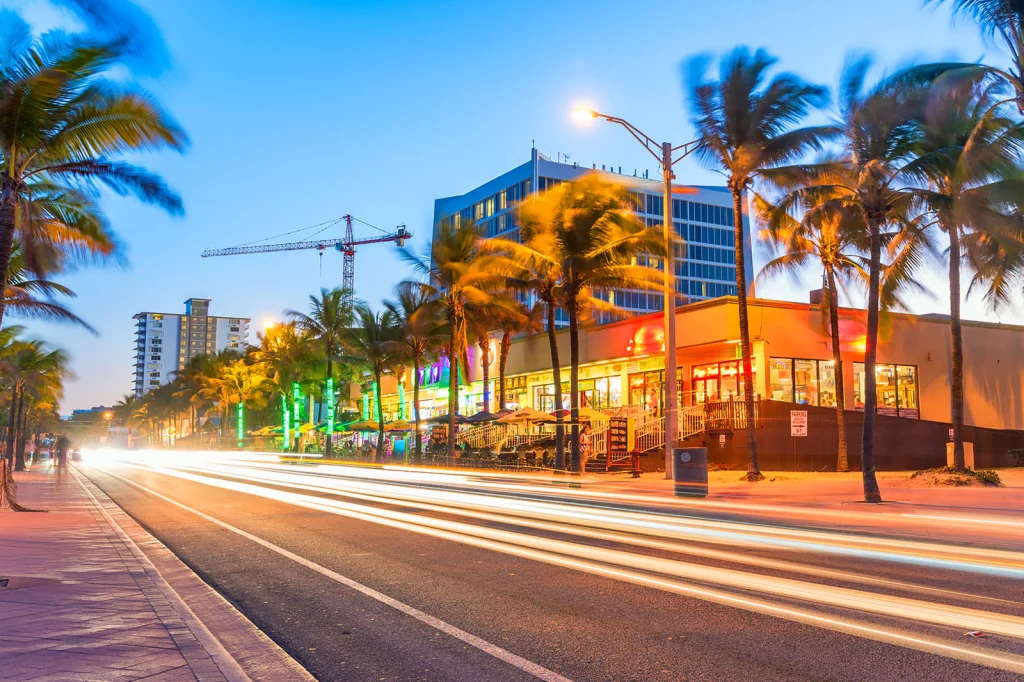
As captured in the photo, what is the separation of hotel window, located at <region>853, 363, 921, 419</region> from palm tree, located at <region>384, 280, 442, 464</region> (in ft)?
69.1

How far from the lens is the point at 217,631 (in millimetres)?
6723

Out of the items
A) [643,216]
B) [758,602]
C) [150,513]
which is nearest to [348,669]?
[758,602]

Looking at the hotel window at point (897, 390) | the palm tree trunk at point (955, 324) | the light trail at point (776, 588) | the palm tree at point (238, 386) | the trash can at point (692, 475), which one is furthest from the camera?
the palm tree at point (238, 386)

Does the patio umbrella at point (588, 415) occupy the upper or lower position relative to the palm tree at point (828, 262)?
lower

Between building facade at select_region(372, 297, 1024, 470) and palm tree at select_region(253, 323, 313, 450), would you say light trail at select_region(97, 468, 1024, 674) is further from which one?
palm tree at select_region(253, 323, 313, 450)

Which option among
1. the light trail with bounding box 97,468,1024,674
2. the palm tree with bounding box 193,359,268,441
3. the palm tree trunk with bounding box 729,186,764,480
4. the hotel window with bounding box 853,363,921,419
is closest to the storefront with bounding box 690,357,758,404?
the hotel window with bounding box 853,363,921,419

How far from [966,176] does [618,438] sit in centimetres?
1930

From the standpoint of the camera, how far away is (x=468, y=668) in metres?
5.64

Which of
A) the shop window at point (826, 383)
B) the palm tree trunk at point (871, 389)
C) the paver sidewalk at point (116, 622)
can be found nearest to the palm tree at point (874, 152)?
the palm tree trunk at point (871, 389)

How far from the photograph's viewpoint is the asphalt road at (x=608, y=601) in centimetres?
570

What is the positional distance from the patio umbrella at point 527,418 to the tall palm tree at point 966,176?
1641 centimetres

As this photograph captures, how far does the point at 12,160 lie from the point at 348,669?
1341 centimetres

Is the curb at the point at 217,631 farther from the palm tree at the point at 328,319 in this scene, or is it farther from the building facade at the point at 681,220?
the building facade at the point at 681,220

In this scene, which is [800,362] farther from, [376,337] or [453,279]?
[376,337]
